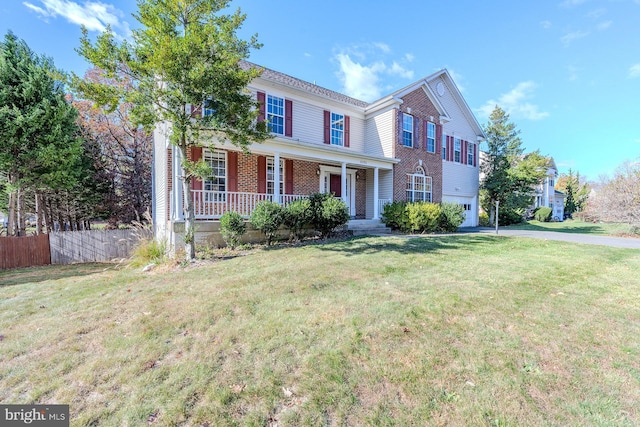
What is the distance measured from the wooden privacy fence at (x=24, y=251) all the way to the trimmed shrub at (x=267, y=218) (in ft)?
28.3

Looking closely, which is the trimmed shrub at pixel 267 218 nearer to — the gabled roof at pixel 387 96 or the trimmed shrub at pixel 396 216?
the gabled roof at pixel 387 96

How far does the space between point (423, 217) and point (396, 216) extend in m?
1.19

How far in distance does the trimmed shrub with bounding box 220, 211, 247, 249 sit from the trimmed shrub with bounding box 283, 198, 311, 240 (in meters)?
1.49

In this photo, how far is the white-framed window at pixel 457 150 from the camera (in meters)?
19.2

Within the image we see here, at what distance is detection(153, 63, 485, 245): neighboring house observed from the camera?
34.7ft

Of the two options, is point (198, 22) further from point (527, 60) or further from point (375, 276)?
point (527, 60)

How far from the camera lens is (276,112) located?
12.4 m

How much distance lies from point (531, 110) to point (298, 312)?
32584 millimetres

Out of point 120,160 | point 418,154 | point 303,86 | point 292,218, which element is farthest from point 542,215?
point 120,160

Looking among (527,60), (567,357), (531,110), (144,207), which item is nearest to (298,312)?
(567,357)

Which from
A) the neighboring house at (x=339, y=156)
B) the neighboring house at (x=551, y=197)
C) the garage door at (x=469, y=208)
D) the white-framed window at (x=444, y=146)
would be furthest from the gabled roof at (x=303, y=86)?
the neighboring house at (x=551, y=197)

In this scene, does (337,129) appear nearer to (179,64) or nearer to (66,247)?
(179,64)

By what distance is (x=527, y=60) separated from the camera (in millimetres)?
14336

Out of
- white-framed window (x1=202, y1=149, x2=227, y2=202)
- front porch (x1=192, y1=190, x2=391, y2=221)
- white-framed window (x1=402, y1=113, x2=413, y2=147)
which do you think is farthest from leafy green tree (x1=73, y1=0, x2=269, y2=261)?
white-framed window (x1=402, y1=113, x2=413, y2=147)
